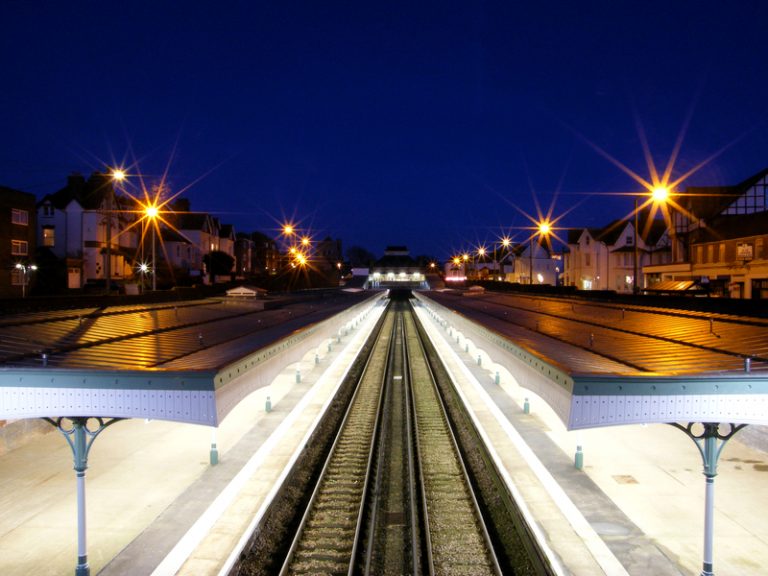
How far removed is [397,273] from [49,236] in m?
98.0

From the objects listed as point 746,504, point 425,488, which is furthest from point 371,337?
point 746,504

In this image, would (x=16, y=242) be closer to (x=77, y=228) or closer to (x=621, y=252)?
(x=77, y=228)

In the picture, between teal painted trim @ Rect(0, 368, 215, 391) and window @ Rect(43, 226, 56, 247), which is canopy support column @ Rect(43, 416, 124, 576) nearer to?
teal painted trim @ Rect(0, 368, 215, 391)

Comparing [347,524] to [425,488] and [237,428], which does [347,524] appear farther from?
[237,428]

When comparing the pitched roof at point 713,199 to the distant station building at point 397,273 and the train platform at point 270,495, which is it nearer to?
the train platform at point 270,495

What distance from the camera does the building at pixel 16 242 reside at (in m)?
37.1

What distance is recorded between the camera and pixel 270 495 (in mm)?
11164

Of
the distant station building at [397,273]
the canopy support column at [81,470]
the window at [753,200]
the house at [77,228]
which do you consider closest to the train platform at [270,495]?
the canopy support column at [81,470]

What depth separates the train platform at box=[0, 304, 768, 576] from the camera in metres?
8.80

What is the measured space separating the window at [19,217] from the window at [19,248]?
4.34 ft

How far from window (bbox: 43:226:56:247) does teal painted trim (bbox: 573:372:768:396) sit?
51323mm

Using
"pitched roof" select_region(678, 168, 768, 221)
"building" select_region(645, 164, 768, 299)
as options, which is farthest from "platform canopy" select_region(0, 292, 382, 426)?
"pitched roof" select_region(678, 168, 768, 221)

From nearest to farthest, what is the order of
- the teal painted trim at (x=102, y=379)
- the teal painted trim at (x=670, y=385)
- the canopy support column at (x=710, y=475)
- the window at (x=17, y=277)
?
the canopy support column at (x=710, y=475) → the teal painted trim at (x=670, y=385) → the teal painted trim at (x=102, y=379) → the window at (x=17, y=277)

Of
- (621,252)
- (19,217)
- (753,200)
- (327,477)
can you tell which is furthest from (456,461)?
(621,252)
